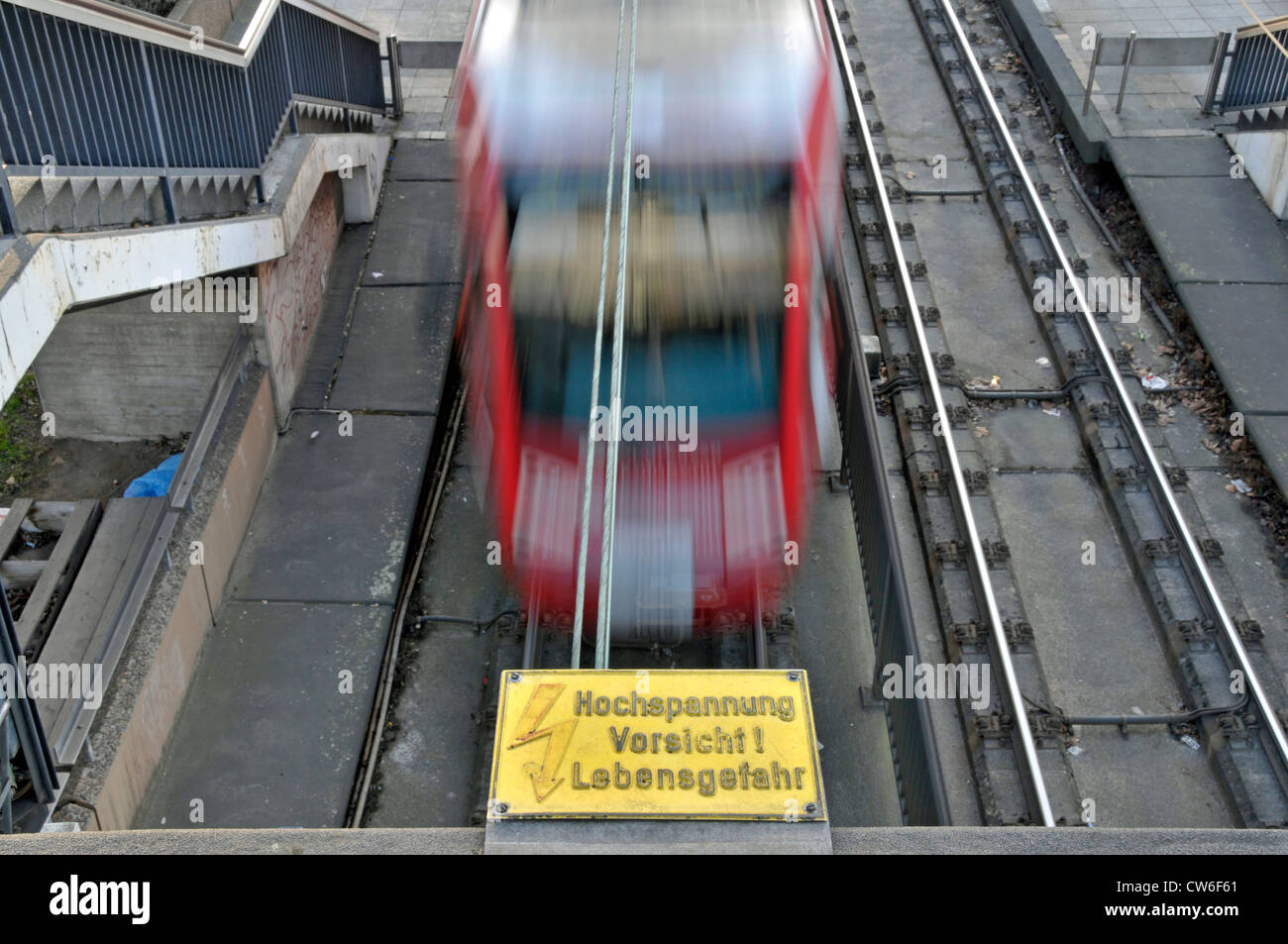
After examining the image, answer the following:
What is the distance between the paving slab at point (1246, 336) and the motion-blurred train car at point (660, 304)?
4.60 m

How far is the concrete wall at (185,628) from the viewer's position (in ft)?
27.0

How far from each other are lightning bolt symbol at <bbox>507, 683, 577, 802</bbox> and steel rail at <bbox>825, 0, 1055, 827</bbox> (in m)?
2.80

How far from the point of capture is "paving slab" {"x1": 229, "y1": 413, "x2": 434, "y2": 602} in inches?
406

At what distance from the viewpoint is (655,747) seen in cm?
432

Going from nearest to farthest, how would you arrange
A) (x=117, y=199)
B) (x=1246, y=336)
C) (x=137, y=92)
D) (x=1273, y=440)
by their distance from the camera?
(x=117, y=199)
(x=137, y=92)
(x=1273, y=440)
(x=1246, y=336)

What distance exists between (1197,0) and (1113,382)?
8.44 m

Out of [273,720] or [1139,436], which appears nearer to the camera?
[273,720]

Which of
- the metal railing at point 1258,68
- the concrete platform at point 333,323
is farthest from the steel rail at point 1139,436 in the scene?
the concrete platform at point 333,323

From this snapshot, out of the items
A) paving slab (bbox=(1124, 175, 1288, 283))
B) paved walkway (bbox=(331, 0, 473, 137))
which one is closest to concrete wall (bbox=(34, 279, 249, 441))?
paved walkway (bbox=(331, 0, 473, 137))

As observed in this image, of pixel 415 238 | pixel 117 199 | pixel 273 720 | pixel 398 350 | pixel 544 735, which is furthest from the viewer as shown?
pixel 415 238

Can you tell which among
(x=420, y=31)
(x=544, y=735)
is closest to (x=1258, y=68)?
(x=420, y=31)

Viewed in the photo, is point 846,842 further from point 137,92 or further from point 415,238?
point 415,238

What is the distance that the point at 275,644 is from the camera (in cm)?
984

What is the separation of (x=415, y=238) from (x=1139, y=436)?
306 inches
